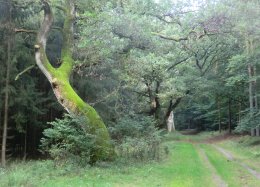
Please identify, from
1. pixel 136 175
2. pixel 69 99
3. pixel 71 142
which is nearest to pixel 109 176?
pixel 136 175

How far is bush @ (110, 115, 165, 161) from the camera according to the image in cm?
1501

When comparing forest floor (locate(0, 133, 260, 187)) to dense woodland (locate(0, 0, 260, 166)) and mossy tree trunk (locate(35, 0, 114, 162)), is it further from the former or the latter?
dense woodland (locate(0, 0, 260, 166))

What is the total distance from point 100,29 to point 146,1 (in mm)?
4432

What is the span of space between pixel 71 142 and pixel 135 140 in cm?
352

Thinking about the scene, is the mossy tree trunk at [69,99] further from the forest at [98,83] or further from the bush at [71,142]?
the bush at [71,142]

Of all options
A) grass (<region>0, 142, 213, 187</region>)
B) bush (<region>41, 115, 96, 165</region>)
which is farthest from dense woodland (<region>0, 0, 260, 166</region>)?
grass (<region>0, 142, 213, 187</region>)

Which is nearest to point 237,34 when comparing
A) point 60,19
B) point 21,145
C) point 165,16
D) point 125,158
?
point 165,16

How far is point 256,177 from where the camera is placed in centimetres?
1182

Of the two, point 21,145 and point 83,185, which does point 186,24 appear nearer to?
point 83,185

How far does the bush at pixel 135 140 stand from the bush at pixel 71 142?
85.1 inches

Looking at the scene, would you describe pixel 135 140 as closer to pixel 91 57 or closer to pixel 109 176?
pixel 109 176

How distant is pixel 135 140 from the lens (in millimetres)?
15070

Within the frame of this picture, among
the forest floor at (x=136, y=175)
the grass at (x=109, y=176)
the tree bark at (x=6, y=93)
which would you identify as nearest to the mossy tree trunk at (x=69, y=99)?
the forest floor at (x=136, y=175)

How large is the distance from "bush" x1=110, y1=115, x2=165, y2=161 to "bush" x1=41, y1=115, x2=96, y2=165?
85.1 inches
